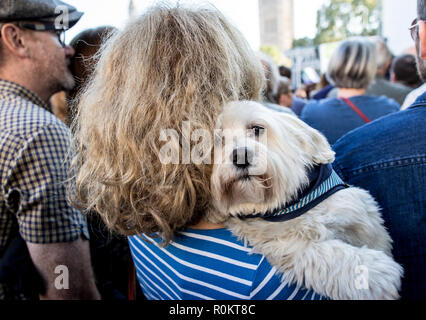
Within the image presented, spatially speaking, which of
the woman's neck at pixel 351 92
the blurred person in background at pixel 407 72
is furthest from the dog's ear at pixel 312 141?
the blurred person in background at pixel 407 72

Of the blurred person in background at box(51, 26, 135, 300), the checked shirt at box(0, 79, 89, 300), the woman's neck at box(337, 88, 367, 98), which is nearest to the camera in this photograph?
the checked shirt at box(0, 79, 89, 300)

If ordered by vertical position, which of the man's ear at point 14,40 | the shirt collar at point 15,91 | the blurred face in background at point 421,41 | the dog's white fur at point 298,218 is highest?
the man's ear at point 14,40

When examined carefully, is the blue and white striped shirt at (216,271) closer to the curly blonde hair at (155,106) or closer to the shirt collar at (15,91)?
the curly blonde hair at (155,106)

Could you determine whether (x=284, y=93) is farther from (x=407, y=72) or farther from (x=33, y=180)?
(x=33, y=180)

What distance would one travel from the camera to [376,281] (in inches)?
54.9

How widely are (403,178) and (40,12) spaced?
242 centimetres

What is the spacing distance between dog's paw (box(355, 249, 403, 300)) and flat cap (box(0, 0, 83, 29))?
2454mm

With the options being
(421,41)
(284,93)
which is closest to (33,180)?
(421,41)

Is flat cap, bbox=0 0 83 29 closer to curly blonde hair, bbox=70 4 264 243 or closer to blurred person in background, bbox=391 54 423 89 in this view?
curly blonde hair, bbox=70 4 264 243

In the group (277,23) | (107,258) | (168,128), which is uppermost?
(277,23)

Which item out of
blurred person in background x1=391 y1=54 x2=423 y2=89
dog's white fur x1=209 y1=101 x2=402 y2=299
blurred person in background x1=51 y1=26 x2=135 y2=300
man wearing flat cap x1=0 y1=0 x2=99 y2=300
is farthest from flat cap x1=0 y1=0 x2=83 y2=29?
blurred person in background x1=391 y1=54 x2=423 y2=89

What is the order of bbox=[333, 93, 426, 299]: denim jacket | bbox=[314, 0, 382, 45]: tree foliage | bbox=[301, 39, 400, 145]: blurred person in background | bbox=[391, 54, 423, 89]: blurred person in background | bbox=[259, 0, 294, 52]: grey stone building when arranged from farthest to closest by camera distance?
bbox=[259, 0, 294, 52]: grey stone building → bbox=[314, 0, 382, 45]: tree foliage → bbox=[391, 54, 423, 89]: blurred person in background → bbox=[301, 39, 400, 145]: blurred person in background → bbox=[333, 93, 426, 299]: denim jacket

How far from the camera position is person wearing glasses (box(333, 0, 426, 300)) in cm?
152

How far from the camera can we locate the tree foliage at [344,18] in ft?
125
